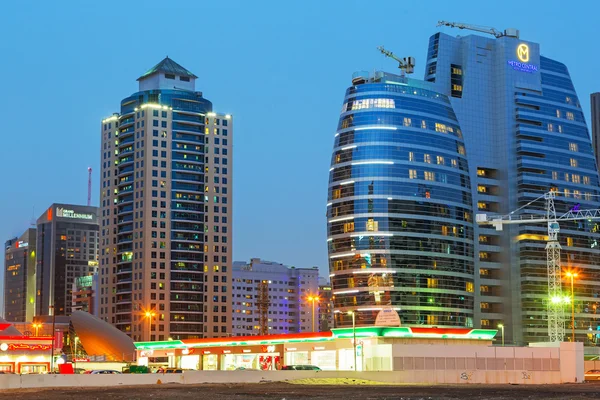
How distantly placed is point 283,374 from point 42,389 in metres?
28.3

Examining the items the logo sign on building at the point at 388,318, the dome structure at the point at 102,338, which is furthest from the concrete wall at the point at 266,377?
the dome structure at the point at 102,338

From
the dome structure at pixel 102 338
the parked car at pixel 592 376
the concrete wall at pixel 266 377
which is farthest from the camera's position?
the dome structure at pixel 102 338

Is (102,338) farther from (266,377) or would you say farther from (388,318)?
(266,377)

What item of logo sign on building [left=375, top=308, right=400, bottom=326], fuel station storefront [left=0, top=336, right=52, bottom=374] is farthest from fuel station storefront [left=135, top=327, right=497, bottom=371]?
fuel station storefront [left=0, top=336, right=52, bottom=374]

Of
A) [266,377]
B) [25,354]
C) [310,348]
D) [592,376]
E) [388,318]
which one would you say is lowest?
[592,376]

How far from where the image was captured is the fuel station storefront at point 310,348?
143500 mm

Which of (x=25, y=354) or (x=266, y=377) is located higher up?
(x=25, y=354)

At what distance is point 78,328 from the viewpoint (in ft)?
630

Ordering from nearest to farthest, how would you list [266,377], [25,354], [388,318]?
[266,377]
[25,354]
[388,318]

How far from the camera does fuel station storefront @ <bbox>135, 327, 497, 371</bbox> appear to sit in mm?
143500

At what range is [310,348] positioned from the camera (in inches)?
6265

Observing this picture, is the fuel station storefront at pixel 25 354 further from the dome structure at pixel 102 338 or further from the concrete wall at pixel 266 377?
the dome structure at pixel 102 338

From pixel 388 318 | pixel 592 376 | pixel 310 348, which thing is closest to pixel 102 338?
pixel 310 348

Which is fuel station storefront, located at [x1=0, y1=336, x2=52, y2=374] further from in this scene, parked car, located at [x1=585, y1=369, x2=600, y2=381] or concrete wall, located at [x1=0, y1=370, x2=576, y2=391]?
parked car, located at [x1=585, y1=369, x2=600, y2=381]
